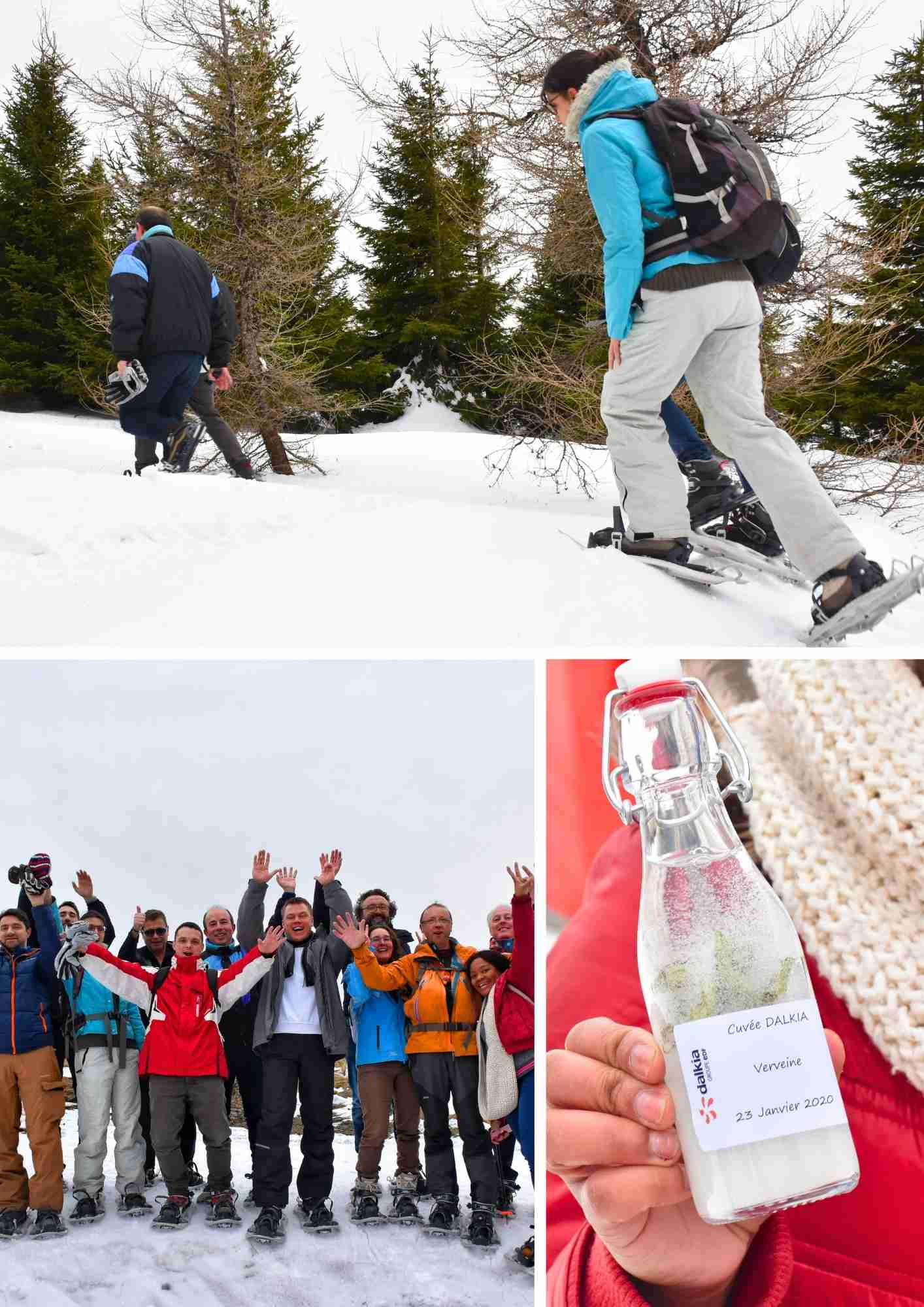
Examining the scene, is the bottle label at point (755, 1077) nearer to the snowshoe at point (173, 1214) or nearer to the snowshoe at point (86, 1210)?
the snowshoe at point (173, 1214)

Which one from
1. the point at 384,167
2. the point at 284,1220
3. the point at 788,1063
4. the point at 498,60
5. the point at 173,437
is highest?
the point at 384,167

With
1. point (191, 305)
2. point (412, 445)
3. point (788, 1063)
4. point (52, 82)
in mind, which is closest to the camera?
point (788, 1063)

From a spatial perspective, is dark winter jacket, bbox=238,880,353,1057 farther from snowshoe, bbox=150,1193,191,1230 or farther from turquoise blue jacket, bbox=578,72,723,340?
turquoise blue jacket, bbox=578,72,723,340

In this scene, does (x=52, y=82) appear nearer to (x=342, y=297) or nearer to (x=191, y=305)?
(x=342, y=297)

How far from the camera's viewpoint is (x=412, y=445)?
1227 cm

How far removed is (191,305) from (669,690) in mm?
4623

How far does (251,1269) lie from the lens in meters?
3.61

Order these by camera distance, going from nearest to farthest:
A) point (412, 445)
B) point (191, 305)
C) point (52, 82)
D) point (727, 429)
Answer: point (727, 429) → point (191, 305) → point (412, 445) → point (52, 82)

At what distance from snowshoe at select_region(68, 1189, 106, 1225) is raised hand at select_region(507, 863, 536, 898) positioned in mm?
1979

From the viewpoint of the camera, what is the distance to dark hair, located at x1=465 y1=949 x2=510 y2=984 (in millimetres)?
4078

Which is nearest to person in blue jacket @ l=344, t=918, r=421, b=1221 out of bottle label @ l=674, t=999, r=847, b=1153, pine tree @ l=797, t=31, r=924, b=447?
bottle label @ l=674, t=999, r=847, b=1153

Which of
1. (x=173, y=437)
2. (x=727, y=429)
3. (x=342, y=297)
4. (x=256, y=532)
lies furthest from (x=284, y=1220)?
(x=342, y=297)

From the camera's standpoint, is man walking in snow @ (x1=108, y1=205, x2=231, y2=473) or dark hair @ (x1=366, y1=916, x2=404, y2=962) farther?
man walking in snow @ (x1=108, y1=205, x2=231, y2=473)

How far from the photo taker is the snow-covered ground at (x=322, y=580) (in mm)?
3598
